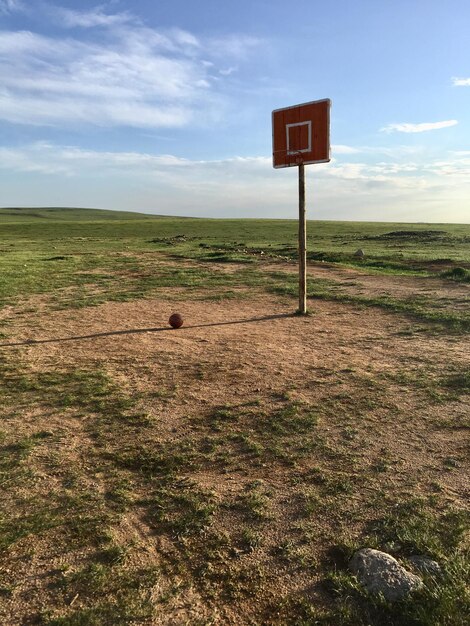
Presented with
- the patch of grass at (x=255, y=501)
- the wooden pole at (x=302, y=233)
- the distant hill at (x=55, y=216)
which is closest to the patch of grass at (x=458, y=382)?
the patch of grass at (x=255, y=501)

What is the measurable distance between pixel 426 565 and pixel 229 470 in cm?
151

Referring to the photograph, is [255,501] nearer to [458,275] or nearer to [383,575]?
[383,575]

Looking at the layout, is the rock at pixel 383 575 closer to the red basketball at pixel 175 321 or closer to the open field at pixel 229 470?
the open field at pixel 229 470

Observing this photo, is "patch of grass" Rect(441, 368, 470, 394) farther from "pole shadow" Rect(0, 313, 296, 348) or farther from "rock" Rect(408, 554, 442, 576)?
"pole shadow" Rect(0, 313, 296, 348)

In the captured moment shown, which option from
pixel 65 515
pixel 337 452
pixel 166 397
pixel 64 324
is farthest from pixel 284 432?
pixel 64 324

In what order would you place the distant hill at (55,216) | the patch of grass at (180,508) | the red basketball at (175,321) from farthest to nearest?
the distant hill at (55,216) → the red basketball at (175,321) → the patch of grass at (180,508)

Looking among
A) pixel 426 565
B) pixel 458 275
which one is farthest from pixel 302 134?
pixel 426 565

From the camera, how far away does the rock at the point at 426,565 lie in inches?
99.1

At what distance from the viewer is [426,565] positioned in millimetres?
2564

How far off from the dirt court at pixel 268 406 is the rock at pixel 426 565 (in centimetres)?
36

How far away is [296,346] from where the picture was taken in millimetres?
7055

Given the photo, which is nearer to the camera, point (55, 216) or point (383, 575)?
point (383, 575)

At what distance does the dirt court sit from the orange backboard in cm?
295

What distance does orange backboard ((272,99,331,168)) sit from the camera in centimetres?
849
